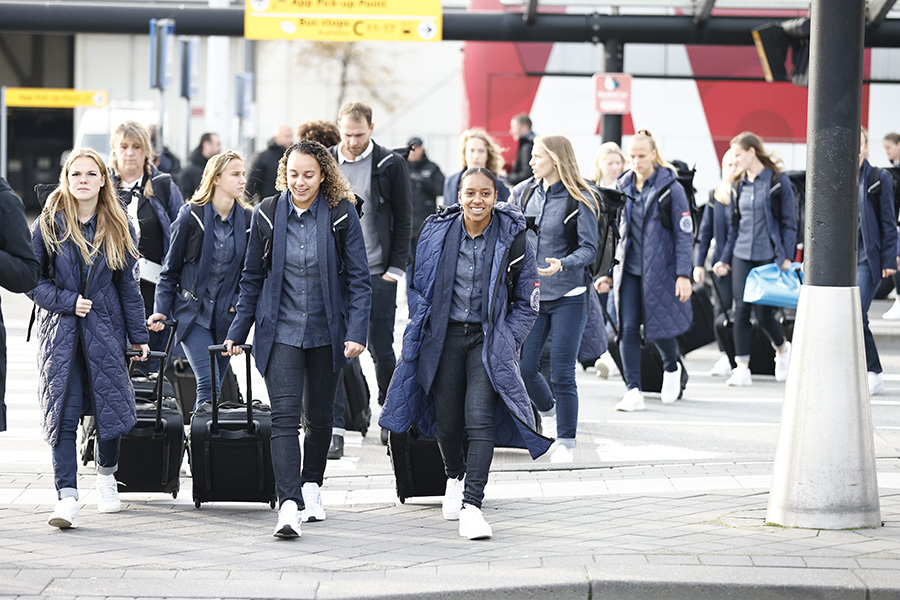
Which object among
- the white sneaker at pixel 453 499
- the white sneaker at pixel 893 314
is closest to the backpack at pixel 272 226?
the white sneaker at pixel 453 499

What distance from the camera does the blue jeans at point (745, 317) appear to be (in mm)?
11094

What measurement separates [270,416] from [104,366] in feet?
2.58

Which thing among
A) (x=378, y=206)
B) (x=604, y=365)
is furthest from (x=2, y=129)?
(x=378, y=206)

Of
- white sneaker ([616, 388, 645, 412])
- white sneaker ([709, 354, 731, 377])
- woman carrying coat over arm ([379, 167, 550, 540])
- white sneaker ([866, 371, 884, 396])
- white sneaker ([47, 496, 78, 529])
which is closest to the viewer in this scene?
white sneaker ([47, 496, 78, 529])

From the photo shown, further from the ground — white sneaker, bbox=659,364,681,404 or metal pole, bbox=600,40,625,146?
metal pole, bbox=600,40,625,146

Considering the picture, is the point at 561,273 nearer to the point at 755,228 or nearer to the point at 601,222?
the point at 601,222

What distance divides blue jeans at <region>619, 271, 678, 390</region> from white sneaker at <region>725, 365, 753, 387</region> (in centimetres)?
150

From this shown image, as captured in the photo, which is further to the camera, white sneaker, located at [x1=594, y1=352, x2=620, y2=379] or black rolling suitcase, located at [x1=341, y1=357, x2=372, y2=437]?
white sneaker, located at [x1=594, y1=352, x2=620, y2=379]

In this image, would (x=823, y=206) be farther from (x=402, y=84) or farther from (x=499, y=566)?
(x=402, y=84)

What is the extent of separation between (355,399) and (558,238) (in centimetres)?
163

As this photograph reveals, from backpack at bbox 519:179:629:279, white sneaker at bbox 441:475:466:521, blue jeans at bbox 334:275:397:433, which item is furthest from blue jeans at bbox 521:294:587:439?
white sneaker at bbox 441:475:466:521

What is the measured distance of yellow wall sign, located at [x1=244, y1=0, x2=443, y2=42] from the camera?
55.7 feet

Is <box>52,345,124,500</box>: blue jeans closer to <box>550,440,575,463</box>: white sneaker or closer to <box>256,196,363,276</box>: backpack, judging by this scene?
<box>256,196,363,276</box>: backpack

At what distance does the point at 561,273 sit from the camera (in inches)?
313
